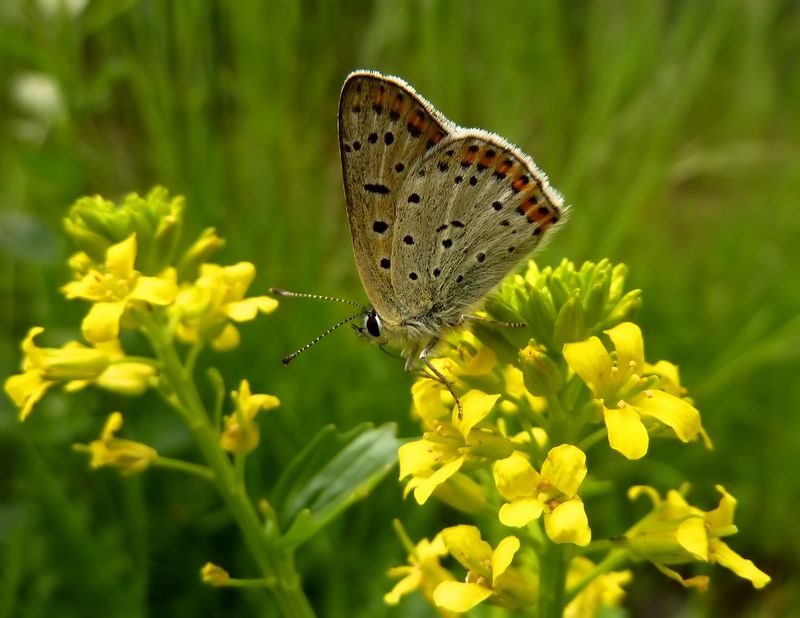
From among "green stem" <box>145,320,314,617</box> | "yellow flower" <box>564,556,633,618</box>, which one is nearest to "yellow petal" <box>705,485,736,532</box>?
"yellow flower" <box>564,556,633,618</box>

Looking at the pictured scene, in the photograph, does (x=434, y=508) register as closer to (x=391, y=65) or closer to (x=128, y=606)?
(x=128, y=606)

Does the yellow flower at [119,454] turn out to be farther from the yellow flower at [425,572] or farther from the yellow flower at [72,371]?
the yellow flower at [425,572]

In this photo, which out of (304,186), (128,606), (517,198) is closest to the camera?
(517,198)

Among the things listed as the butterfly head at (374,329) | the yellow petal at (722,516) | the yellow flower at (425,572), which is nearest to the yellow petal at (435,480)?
the yellow flower at (425,572)

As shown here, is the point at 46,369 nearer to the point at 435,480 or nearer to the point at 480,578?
the point at 435,480

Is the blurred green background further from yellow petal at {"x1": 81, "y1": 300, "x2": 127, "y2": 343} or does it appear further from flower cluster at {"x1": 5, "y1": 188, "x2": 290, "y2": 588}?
yellow petal at {"x1": 81, "y1": 300, "x2": 127, "y2": 343}

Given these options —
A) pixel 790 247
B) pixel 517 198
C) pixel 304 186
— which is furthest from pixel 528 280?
pixel 790 247
